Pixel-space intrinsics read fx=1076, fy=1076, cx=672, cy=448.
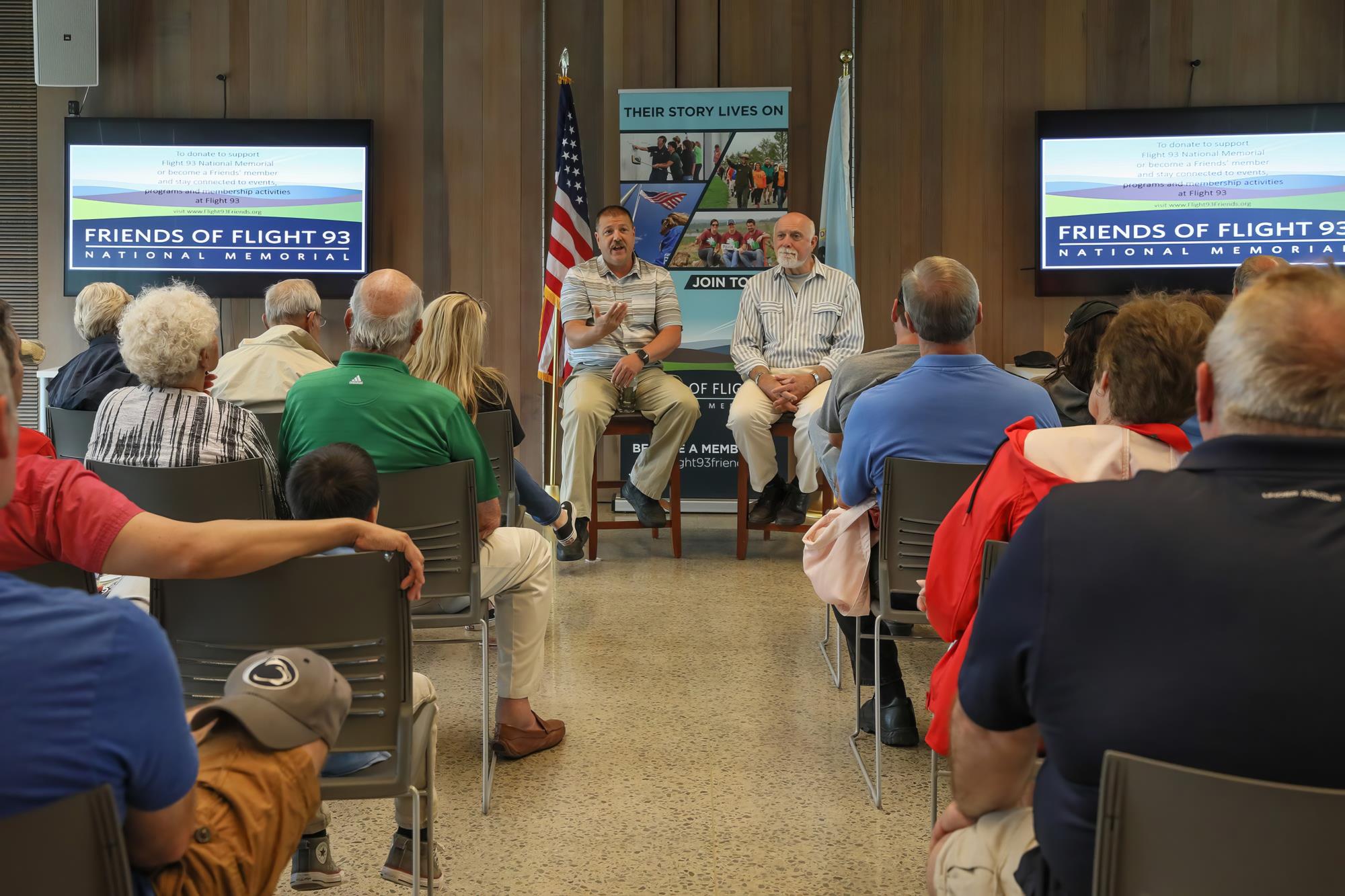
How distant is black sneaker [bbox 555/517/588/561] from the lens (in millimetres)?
4957

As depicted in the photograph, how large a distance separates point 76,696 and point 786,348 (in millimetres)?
4670

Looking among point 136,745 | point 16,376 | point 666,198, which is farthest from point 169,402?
point 666,198

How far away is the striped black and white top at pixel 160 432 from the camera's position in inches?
100

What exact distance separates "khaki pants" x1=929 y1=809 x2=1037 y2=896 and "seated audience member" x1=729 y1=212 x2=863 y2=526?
3.74 m

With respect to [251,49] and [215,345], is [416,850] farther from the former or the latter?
[251,49]

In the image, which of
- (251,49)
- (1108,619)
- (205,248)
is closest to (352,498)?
(1108,619)

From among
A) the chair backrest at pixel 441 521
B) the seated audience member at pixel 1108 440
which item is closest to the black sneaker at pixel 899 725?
the seated audience member at pixel 1108 440

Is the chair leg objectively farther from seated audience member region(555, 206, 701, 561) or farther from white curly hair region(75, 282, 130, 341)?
white curly hair region(75, 282, 130, 341)

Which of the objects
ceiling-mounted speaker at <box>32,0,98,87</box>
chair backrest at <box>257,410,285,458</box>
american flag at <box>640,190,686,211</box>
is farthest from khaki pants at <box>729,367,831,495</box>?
ceiling-mounted speaker at <box>32,0,98,87</box>

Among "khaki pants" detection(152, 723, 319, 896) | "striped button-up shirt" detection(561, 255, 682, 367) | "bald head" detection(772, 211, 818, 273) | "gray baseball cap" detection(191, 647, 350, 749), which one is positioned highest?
"bald head" detection(772, 211, 818, 273)

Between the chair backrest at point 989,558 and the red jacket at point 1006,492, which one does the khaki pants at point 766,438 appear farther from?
the chair backrest at point 989,558

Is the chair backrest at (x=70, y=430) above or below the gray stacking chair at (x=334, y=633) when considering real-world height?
above

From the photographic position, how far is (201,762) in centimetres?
122

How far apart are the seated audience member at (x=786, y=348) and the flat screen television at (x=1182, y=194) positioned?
192 centimetres
